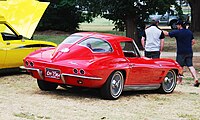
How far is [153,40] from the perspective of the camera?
40.7 feet

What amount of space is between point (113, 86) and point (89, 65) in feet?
2.45

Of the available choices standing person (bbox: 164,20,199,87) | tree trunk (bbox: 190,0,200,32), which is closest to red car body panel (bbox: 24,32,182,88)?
standing person (bbox: 164,20,199,87)

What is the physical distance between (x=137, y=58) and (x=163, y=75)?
0.88 metres

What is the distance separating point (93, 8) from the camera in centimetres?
2338

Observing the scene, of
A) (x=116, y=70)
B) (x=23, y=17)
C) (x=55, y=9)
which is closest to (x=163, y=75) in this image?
(x=116, y=70)

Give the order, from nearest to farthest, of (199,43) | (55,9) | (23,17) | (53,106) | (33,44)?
(53,106)
(33,44)
(23,17)
(199,43)
(55,9)

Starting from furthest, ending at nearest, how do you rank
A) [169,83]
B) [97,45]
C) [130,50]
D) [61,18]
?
[61,18] → [169,83] → [130,50] → [97,45]

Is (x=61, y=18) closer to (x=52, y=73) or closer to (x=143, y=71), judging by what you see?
(x=143, y=71)

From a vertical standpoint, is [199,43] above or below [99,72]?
below

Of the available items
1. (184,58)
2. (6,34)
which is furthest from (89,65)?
(6,34)

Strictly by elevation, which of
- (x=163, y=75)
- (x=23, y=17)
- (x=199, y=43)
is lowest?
(x=199, y=43)

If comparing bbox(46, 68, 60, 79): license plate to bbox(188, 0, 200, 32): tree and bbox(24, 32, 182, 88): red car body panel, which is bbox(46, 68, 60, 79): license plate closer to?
bbox(24, 32, 182, 88): red car body panel

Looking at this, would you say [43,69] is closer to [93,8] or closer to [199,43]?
[93,8]

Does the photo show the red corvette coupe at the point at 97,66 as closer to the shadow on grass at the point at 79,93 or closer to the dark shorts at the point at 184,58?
the shadow on grass at the point at 79,93
